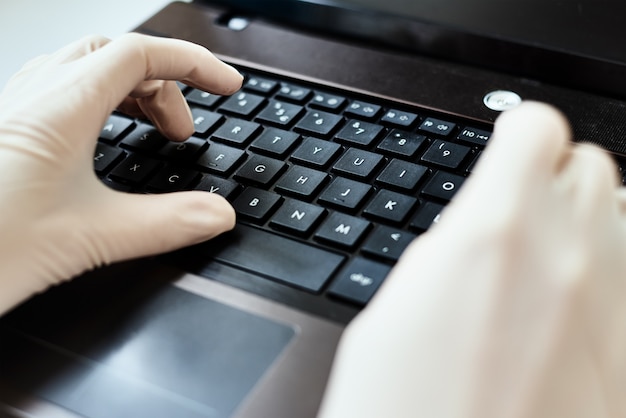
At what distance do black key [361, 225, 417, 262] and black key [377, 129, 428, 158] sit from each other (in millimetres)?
77

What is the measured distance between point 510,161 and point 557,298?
53 millimetres

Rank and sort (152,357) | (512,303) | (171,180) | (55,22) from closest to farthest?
(512,303) → (152,357) → (171,180) → (55,22)

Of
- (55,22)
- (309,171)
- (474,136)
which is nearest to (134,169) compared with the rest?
(309,171)

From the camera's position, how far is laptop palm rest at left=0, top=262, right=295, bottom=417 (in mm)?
385

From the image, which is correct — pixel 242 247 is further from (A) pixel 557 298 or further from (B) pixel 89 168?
(A) pixel 557 298

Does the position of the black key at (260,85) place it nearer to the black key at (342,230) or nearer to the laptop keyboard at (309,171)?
the laptop keyboard at (309,171)

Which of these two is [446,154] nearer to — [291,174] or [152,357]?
[291,174]

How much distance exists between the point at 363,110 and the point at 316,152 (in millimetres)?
60

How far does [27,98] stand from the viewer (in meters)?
0.44

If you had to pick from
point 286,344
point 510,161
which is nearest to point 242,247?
point 286,344

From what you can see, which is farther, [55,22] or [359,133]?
[55,22]

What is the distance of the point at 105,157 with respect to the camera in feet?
1.74

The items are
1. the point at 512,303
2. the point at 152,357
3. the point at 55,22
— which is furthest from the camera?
the point at 55,22

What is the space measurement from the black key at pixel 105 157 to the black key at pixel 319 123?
126 millimetres
